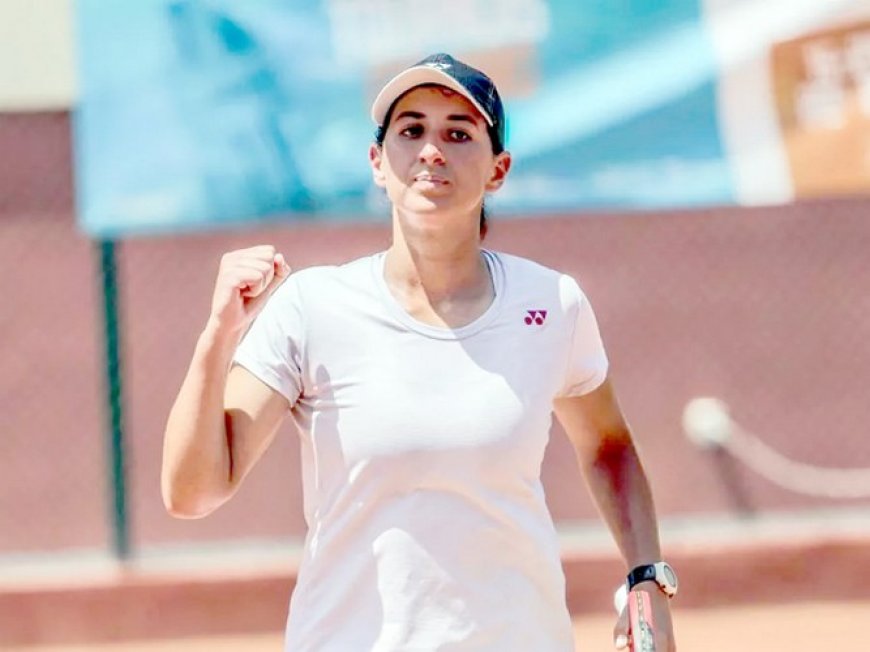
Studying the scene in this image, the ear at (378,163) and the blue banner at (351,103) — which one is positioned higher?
the blue banner at (351,103)

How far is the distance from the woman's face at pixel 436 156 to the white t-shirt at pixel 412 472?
0.15 m

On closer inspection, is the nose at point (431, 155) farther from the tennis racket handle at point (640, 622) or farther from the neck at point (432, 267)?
the tennis racket handle at point (640, 622)

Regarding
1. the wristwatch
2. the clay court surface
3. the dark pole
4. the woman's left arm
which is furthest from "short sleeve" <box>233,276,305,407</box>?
the dark pole

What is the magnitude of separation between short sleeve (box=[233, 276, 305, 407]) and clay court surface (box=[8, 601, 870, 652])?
13.5ft

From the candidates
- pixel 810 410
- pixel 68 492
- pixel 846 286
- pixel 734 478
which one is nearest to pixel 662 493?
pixel 734 478

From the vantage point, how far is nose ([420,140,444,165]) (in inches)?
90.0

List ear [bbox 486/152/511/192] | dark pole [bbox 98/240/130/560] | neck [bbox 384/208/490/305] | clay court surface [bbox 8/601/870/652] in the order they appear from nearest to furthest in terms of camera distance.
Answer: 1. neck [bbox 384/208/490/305]
2. ear [bbox 486/152/511/192]
3. clay court surface [bbox 8/601/870/652]
4. dark pole [bbox 98/240/130/560]

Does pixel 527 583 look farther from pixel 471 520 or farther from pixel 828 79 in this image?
pixel 828 79

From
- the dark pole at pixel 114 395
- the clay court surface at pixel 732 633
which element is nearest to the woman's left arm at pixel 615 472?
the clay court surface at pixel 732 633

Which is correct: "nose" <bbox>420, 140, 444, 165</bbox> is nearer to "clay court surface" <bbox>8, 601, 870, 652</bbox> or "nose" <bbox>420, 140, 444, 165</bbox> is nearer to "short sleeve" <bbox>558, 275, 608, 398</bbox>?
"short sleeve" <bbox>558, 275, 608, 398</bbox>

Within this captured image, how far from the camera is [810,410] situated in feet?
25.3

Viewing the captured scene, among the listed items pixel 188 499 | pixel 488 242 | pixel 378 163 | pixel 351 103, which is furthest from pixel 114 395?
pixel 188 499

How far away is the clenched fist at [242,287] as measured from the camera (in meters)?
2.10

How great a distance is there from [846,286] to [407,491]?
19.4ft
